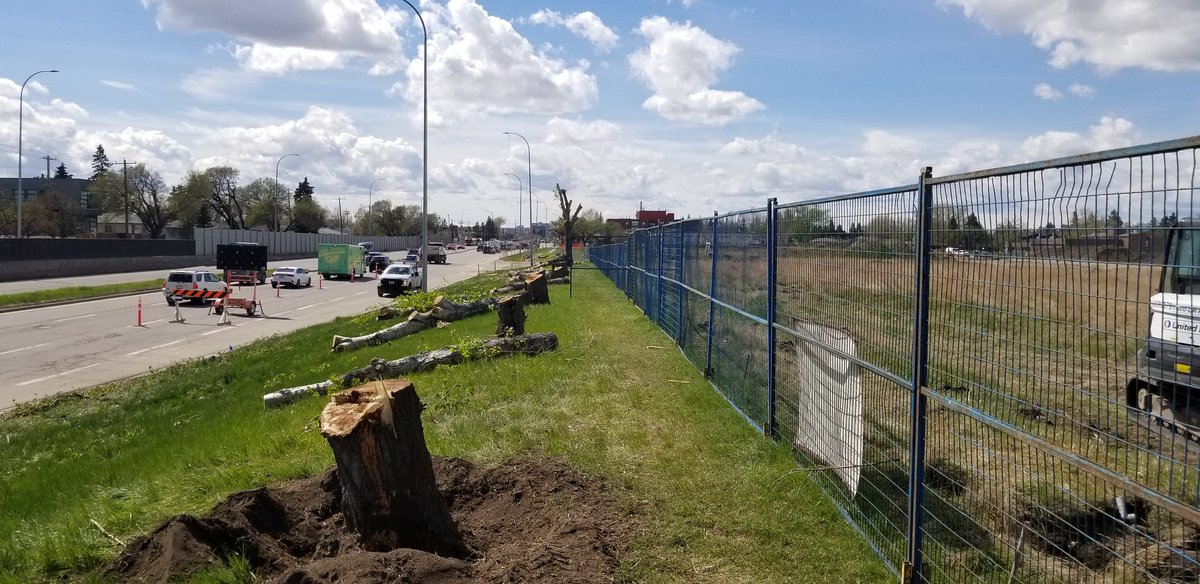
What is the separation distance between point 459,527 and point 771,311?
3.17 meters

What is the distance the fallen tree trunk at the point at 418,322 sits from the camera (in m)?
16.1

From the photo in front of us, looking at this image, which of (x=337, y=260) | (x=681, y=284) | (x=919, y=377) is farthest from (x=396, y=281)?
(x=919, y=377)

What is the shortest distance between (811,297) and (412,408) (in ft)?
9.53

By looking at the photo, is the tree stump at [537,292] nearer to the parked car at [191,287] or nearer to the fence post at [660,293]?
the fence post at [660,293]

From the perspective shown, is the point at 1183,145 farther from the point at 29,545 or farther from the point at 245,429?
the point at 245,429

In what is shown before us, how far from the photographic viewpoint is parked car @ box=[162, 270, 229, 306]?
2798 centimetres

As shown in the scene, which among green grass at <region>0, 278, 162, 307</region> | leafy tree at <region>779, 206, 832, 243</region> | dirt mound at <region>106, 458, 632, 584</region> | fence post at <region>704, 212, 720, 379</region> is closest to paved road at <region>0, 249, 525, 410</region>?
green grass at <region>0, 278, 162, 307</region>

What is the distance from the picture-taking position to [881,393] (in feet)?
17.3

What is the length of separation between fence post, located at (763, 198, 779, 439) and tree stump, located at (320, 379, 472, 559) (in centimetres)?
323

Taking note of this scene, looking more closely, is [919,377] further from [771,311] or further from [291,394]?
[291,394]

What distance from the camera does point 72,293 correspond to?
32156mm

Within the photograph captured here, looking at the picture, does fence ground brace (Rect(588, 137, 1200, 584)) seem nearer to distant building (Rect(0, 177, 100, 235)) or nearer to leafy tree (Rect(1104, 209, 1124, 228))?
leafy tree (Rect(1104, 209, 1124, 228))

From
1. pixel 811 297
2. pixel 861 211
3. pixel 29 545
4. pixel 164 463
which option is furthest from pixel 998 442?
pixel 164 463

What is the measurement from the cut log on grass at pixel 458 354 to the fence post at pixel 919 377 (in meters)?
7.39
